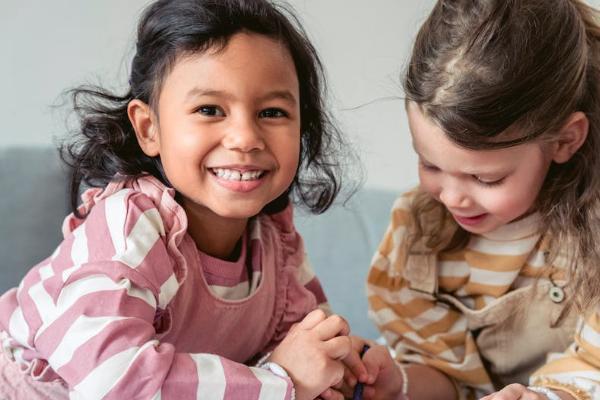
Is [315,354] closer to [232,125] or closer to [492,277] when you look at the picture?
[232,125]

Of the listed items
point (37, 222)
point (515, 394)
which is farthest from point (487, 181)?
point (37, 222)

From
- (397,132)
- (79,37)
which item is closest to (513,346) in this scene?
(397,132)

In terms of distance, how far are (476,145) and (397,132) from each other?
0.88 meters

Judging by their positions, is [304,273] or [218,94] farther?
[304,273]

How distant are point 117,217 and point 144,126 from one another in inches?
5.5

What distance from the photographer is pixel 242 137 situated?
84 centimetres

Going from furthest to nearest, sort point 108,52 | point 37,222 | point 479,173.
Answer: point 108,52 < point 37,222 < point 479,173

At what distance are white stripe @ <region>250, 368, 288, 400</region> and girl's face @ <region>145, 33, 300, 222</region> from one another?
0.17m

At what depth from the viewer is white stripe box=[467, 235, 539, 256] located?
107 cm

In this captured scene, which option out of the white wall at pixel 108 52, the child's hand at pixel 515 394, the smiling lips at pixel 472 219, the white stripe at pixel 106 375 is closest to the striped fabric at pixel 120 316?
the white stripe at pixel 106 375

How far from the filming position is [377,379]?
988mm

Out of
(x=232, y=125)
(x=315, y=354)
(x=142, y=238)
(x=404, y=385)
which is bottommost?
(x=404, y=385)

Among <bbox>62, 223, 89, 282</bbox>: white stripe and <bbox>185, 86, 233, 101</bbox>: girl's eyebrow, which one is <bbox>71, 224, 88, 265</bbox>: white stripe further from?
<bbox>185, 86, 233, 101</bbox>: girl's eyebrow

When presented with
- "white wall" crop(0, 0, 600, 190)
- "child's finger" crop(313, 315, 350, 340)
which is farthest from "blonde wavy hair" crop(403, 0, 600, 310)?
"white wall" crop(0, 0, 600, 190)
